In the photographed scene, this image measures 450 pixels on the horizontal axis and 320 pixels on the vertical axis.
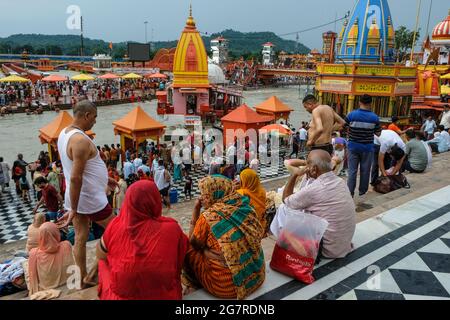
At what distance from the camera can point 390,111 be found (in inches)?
707

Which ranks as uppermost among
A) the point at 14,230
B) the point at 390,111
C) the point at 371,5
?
the point at 371,5

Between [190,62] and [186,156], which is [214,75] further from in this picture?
[186,156]

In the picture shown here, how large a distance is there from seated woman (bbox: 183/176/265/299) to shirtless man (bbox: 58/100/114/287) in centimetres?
84

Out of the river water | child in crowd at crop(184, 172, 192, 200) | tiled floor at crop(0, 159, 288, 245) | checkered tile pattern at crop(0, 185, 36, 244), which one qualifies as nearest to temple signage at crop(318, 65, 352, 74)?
the river water

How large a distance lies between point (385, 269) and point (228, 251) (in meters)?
1.39

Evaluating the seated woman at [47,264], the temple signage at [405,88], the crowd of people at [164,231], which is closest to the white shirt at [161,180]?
the crowd of people at [164,231]

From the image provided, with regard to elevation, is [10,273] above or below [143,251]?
below

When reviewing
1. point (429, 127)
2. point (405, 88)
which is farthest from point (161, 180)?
point (405, 88)

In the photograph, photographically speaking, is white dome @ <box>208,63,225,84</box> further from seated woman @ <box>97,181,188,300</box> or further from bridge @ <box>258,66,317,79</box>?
seated woman @ <box>97,181,188,300</box>

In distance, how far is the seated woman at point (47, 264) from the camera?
2.86 meters

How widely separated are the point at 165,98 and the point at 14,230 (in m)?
15.2

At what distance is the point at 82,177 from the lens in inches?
98.9

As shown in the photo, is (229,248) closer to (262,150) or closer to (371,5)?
(262,150)
